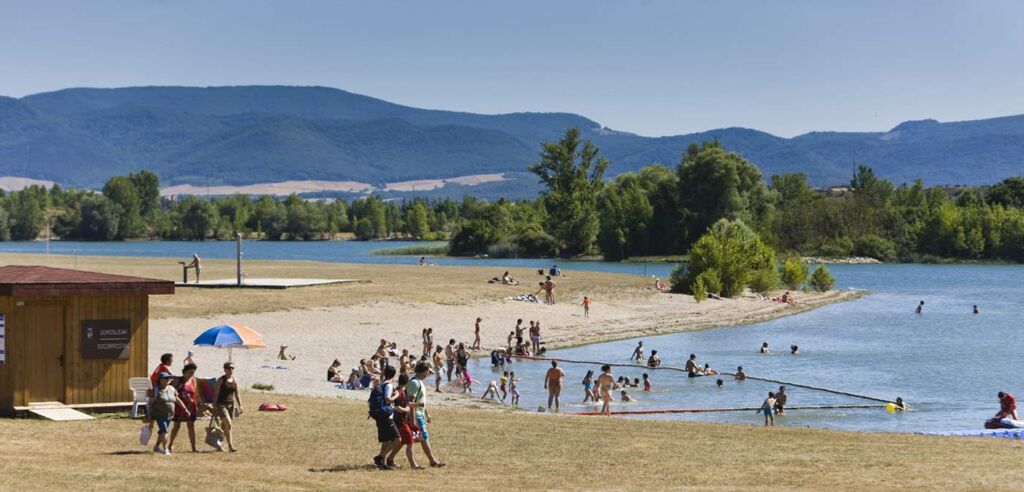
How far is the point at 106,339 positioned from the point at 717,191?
11303cm

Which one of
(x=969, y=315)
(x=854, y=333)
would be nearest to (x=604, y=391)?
(x=854, y=333)

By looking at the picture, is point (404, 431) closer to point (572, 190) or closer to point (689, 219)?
point (689, 219)

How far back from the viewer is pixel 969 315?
69.9 meters

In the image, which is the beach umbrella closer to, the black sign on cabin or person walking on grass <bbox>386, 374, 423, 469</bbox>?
the black sign on cabin

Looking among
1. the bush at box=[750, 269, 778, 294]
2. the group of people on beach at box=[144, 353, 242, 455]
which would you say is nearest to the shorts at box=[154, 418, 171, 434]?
the group of people on beach at box=[144, 353, 242, 455]

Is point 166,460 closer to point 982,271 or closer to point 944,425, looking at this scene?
point 944,425

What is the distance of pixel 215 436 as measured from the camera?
62.0 ft

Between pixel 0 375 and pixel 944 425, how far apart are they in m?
22.6

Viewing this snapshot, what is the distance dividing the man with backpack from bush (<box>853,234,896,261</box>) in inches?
5395

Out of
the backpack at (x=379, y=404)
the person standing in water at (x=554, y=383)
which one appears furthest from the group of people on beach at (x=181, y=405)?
the person standing in water at (x=554, y=383)

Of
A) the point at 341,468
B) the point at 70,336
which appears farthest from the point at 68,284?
the point at 341,468

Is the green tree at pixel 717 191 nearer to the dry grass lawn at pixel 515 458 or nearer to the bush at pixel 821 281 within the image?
the bush at pixel 821 281

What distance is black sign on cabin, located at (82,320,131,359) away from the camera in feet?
71.1

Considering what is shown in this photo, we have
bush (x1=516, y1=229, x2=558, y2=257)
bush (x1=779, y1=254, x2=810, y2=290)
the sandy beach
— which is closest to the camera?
the sandy beach
